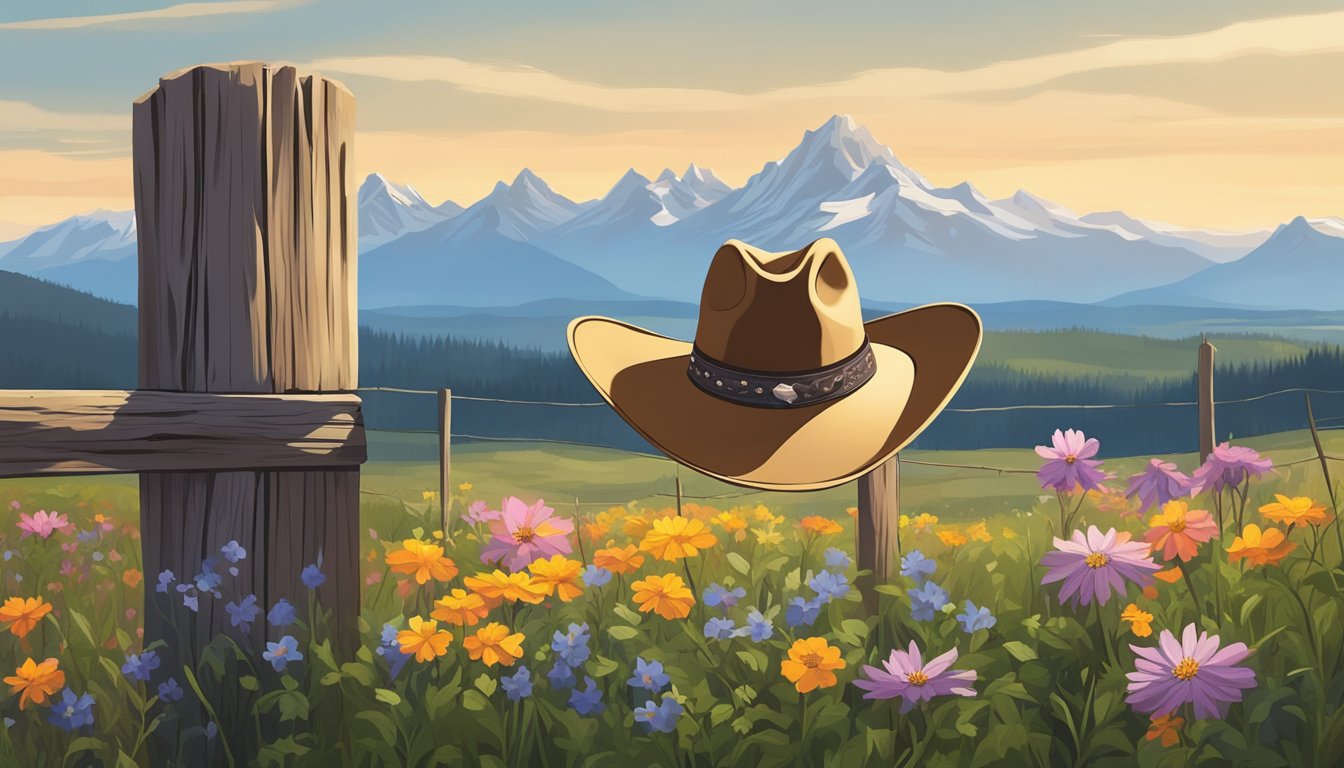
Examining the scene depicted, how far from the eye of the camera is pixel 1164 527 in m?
2.93

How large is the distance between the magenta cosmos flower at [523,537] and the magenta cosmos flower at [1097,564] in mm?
1168

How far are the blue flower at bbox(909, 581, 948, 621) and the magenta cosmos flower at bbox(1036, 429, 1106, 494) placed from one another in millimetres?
412

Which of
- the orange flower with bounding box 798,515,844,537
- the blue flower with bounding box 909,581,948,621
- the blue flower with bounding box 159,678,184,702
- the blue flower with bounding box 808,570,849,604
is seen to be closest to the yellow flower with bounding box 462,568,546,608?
the blue flower with bounding box 808,570,849,604

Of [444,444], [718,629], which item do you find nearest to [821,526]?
[718,629]

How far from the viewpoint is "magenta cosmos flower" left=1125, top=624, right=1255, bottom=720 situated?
2.35 m

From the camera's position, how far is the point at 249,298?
2914 mm

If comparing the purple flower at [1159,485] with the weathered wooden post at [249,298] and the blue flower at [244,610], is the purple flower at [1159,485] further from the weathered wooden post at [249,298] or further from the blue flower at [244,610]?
the blue flower at [244,610]

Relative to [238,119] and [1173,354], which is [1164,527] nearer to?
[238,119]

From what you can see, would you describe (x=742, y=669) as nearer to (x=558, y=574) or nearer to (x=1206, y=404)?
Result: (x=558, y=574)

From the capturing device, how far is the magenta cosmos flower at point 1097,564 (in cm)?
262

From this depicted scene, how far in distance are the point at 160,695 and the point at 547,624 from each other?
0.97 meters

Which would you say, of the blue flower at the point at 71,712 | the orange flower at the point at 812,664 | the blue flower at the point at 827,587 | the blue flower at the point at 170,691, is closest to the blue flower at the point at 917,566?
the blue flower at the point at 827,587

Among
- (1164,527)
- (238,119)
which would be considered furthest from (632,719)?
(238,119)

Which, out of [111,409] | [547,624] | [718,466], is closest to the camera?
[718,466]
